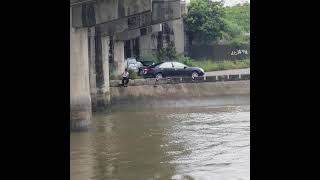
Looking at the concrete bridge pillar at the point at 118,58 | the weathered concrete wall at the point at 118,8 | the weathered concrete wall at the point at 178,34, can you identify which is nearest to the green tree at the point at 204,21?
the weathered concrete wall at the point at 178,34

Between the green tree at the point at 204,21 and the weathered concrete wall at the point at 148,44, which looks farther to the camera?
the green tree at the point at 204,21

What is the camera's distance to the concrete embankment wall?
1286 inches

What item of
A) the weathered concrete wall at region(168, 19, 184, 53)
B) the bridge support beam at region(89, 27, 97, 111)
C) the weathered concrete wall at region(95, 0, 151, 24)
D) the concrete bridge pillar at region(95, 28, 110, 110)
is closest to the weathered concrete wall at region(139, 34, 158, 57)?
the weathered concrete wall at region(168, 19, 184, 53)

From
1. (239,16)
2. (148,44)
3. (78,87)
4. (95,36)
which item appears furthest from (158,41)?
(78,87)

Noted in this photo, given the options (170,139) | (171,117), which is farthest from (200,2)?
(170,139)

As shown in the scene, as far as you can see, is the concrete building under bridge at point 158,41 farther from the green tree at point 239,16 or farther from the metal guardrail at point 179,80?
the metal guardrail at point 179,80

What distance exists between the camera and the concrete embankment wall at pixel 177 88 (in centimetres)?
3266

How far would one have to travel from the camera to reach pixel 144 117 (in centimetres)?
2680

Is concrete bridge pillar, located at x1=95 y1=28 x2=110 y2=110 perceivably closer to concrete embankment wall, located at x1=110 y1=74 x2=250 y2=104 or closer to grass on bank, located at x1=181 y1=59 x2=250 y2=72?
concrete embankment wall, located at x1=110 y1=74 x2=250 y2=104

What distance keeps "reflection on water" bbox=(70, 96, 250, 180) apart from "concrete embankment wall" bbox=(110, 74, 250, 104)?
4354 mm

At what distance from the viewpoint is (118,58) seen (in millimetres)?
36781

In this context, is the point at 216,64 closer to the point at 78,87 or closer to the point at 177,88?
the point at 177,88

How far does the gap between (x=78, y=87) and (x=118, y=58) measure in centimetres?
1614

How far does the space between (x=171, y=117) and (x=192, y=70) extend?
431 inches
